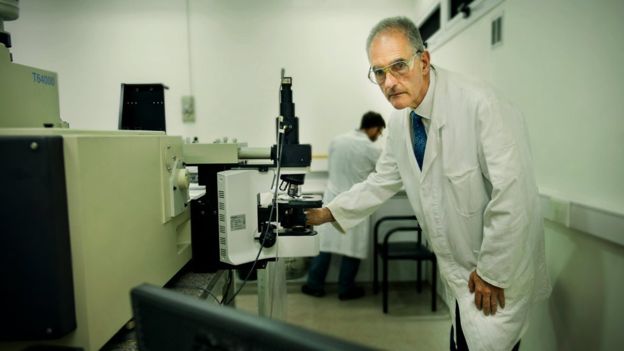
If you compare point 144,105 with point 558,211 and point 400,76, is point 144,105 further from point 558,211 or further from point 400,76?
point 558,211

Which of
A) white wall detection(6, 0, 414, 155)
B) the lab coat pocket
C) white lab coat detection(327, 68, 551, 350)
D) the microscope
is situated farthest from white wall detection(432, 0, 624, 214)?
white wall detection(6, 0, 414, 155)

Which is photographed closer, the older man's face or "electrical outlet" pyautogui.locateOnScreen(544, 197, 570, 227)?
the older man's face

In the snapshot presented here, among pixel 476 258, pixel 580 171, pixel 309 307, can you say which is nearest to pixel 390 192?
pixel 476 258

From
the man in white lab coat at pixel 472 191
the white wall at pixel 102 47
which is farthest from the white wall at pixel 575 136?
the white wall at pixel 102 47

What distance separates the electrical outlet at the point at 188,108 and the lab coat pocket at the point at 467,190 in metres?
2.64

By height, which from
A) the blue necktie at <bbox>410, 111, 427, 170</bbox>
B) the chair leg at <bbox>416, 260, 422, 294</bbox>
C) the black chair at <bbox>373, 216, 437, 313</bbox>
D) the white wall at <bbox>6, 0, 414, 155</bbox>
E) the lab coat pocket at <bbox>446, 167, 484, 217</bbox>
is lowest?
the chair leg at <bbox>416, 260, 422, 294</bbox>

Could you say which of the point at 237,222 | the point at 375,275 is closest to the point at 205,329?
the point at 237,222

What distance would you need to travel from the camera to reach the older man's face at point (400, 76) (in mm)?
982

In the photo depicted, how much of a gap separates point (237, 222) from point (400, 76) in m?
0.65

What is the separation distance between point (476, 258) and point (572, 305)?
1.88 ft

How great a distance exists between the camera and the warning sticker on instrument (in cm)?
104

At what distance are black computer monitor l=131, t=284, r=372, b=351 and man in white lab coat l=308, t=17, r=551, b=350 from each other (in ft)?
2.43

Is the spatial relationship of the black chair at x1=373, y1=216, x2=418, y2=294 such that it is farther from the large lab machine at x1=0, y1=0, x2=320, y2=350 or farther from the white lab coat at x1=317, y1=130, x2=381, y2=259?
the large lab machine at x1=0, y1=0, x2=320, y2=350

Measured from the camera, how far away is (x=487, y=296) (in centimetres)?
95
